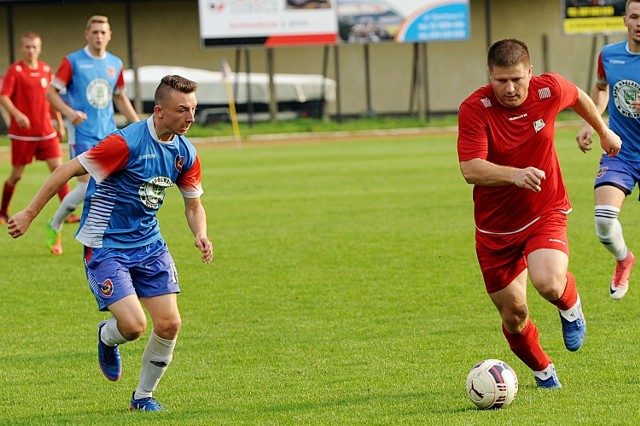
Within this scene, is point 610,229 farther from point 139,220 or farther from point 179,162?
point 139,220

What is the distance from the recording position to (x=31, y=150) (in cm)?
1506

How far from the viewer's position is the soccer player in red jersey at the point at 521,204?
5992 mm

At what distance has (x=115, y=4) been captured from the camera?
41031 millimetres

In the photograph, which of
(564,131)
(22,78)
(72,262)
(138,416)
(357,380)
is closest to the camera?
(138,416)

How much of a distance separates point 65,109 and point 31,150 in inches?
139

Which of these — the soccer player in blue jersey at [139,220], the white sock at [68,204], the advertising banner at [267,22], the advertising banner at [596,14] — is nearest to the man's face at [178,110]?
the soccer player in blue jersey at [139,220]

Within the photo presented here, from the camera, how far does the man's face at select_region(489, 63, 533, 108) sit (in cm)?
588

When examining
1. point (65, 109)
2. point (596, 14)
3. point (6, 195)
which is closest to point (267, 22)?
point (596, 14)

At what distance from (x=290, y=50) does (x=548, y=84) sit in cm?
3680

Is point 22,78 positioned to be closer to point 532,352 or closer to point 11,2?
point 532,352

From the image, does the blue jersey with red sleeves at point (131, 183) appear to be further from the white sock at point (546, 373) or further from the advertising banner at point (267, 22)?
the advertising banner at point (267, 22)

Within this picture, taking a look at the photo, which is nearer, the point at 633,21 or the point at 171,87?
the point at 171,87

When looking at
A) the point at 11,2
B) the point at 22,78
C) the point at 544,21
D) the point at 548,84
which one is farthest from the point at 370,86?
the point at 548,84

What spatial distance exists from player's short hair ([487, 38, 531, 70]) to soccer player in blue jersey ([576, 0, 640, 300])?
2664mm
